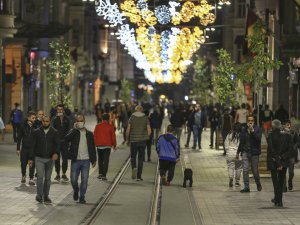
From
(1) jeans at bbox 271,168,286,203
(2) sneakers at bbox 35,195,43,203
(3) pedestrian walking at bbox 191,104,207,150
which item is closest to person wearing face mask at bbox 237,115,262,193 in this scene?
(1) jeans at bbox 271,168,286,203

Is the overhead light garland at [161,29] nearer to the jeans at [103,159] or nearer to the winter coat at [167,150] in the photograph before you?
the jeans at [103,159]

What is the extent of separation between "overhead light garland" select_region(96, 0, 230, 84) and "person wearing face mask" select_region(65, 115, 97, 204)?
15.5 m

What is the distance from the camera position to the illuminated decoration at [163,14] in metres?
36.1

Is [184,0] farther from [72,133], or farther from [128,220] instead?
[128,220]

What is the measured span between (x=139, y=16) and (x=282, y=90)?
1885 cm

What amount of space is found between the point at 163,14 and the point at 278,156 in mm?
18544

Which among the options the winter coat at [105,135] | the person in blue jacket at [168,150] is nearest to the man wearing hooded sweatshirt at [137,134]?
the winter coat at [105,135]

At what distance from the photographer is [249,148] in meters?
21.5

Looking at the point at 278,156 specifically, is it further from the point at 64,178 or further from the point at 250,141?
the point at 64,178

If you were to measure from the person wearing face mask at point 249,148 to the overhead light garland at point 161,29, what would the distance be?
12095mm

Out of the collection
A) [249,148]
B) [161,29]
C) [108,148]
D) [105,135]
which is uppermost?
[161,29]

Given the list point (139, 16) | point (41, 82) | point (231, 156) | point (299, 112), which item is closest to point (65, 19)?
point (41, 82)

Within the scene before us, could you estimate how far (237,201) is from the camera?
1934cm

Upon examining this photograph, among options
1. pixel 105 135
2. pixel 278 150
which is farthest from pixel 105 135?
pixel 278 150
